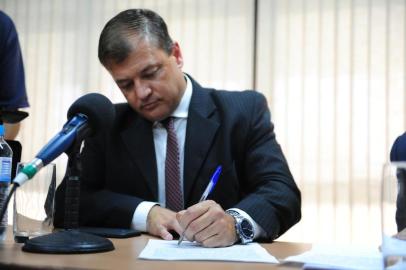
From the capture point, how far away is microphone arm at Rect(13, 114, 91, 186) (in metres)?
0.81

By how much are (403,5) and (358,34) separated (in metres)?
0.33

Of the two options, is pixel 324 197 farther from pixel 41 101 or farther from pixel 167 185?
pixel 41 101

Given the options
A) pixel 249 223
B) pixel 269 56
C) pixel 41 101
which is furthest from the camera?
pixel 41 101

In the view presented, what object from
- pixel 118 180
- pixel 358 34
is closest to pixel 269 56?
pixel 358 34

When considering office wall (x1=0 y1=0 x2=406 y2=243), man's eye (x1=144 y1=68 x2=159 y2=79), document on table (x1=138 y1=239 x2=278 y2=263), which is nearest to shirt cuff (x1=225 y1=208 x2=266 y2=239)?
document on table (x1=138 y1=239 x2=278 y2=263)

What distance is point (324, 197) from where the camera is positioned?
10.6ft

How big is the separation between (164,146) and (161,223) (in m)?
0.40

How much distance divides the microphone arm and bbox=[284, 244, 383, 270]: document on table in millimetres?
444

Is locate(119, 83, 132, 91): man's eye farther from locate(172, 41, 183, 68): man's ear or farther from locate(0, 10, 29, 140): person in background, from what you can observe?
locate(0, 10, 29, 140): person in background

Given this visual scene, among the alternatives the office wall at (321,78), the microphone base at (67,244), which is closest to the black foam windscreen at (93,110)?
the microphone base at (67,244)

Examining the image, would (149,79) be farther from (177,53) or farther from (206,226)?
(206,226)

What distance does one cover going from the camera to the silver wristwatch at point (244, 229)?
116 centimetres

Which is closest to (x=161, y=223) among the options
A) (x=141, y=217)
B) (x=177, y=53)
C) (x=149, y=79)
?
(x=141, y=217)

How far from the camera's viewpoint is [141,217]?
1.41 m
